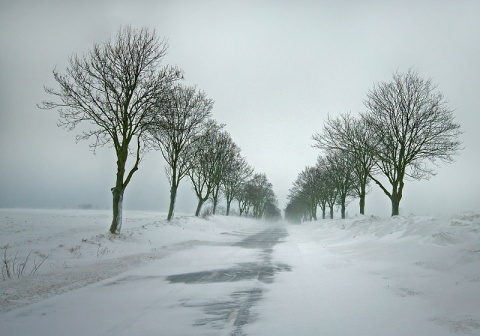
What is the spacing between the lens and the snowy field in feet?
15.2

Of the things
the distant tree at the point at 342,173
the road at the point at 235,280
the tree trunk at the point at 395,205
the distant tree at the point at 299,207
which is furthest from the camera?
the distant tree at the point at 299,207

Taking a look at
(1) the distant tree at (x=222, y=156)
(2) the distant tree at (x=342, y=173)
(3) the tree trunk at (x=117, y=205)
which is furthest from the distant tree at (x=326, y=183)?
(3) the tree trunk at (x=117, y=205)

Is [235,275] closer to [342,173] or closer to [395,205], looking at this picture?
[395,205]

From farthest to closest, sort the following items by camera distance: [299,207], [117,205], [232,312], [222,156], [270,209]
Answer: [270,209] → [299,207] → [222,156] → [117,205] → [232,312]

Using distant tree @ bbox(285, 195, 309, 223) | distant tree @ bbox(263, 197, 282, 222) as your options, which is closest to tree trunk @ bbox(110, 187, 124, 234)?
distant tree @ bbox(285, 195, 309, 223)

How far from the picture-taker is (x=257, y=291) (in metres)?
6.90

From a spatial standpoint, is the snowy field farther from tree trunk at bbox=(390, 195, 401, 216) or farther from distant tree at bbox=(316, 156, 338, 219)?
distant tree at bbox=(316, 156, 338, 219)

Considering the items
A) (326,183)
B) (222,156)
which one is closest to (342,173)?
(326,183)

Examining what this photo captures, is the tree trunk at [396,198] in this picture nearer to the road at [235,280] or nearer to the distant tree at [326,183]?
the road at [235,280]

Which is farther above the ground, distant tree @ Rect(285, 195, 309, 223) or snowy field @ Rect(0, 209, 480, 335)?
distant tree @ Rect(285, 195, 309, 223)

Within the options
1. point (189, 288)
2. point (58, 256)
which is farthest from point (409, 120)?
point (58, 256)

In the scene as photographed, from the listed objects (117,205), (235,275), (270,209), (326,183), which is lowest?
(235,275)

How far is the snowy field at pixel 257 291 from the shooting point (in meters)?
4.63

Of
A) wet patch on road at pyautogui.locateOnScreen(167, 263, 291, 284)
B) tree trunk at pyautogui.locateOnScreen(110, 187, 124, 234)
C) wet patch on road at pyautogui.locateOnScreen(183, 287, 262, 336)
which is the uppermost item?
tree trunk at pyautogui.locateOnScreen(110, 187, 124, 234)
